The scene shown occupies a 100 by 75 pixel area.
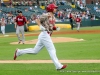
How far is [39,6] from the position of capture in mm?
53281

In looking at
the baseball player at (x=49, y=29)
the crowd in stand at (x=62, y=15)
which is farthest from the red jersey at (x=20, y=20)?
the crowd in stand at (x=62, y=15)

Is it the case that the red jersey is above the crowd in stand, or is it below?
above

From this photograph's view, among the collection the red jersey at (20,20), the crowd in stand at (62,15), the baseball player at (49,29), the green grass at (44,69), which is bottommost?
the crowd in stand at (62,15)

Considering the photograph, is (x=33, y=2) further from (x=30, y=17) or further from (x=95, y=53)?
(x=95, y=53)

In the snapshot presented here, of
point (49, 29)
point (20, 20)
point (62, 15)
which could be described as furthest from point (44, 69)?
point (62, 15)

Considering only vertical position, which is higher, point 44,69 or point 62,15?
point 44,69

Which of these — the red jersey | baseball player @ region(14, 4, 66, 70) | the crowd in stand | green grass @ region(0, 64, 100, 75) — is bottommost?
the crowd in stand

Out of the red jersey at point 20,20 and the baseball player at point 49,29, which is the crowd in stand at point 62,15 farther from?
the baseball player at point 49,29

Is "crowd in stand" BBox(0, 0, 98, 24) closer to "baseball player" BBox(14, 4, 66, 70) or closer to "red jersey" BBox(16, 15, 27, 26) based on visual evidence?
"red jersey" BBox(16, 15, 27, 26)

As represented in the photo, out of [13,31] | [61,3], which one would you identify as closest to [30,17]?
[13,31]

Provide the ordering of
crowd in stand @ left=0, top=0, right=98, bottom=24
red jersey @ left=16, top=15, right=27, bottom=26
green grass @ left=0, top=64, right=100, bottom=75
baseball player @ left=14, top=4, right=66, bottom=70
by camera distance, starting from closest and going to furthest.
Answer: green grass @ left=0, top=64, right=100, bottom=75 → baseball player @ left=14, top=4, right=66, bottom=70 → red jersey @ left=16, top=15, right=27, bottom=26 → crowd in stand @ left=0, top=0, right=98, bottom=24

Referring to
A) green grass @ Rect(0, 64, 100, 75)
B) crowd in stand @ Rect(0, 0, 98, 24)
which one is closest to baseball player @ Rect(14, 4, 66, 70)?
green grass @ Rect(0, 64, 100, 75)

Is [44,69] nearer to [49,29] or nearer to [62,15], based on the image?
[49,29]

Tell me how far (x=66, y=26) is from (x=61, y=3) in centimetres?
953
